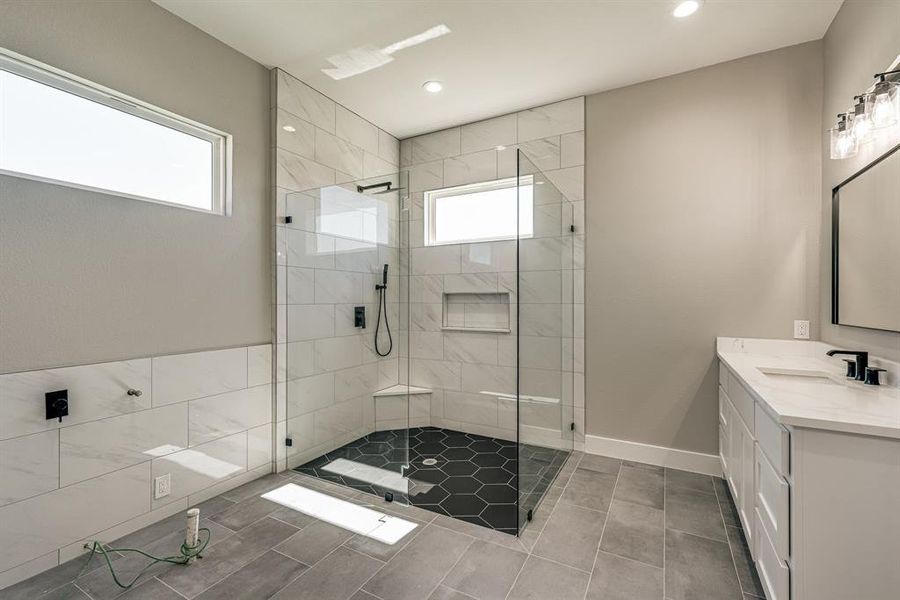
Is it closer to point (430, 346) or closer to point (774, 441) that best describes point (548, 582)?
point (774, 441)

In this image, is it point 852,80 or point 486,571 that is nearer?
point 486,571

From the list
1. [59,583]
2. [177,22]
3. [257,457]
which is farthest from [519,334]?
[177,22]

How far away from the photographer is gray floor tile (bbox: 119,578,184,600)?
1.64m

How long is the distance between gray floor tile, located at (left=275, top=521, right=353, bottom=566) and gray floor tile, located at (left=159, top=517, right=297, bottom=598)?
61 millimetres

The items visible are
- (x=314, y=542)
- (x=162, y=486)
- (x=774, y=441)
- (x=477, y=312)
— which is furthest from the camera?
(x=477, y=312)

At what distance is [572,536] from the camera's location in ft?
6.77

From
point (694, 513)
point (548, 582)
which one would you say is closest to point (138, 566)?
point (548, 582)

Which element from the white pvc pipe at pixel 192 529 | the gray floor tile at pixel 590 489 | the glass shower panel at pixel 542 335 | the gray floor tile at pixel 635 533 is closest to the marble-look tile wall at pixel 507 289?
the glass shower panel at pixel 542 335

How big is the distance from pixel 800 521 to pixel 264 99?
3494mm

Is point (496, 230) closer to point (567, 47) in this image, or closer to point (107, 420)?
point (567, 47)

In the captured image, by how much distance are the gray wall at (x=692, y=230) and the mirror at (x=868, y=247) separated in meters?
0.33

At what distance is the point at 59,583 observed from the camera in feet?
5.62

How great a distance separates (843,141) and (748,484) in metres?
1.60

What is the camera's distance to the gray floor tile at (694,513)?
6.89 feet
